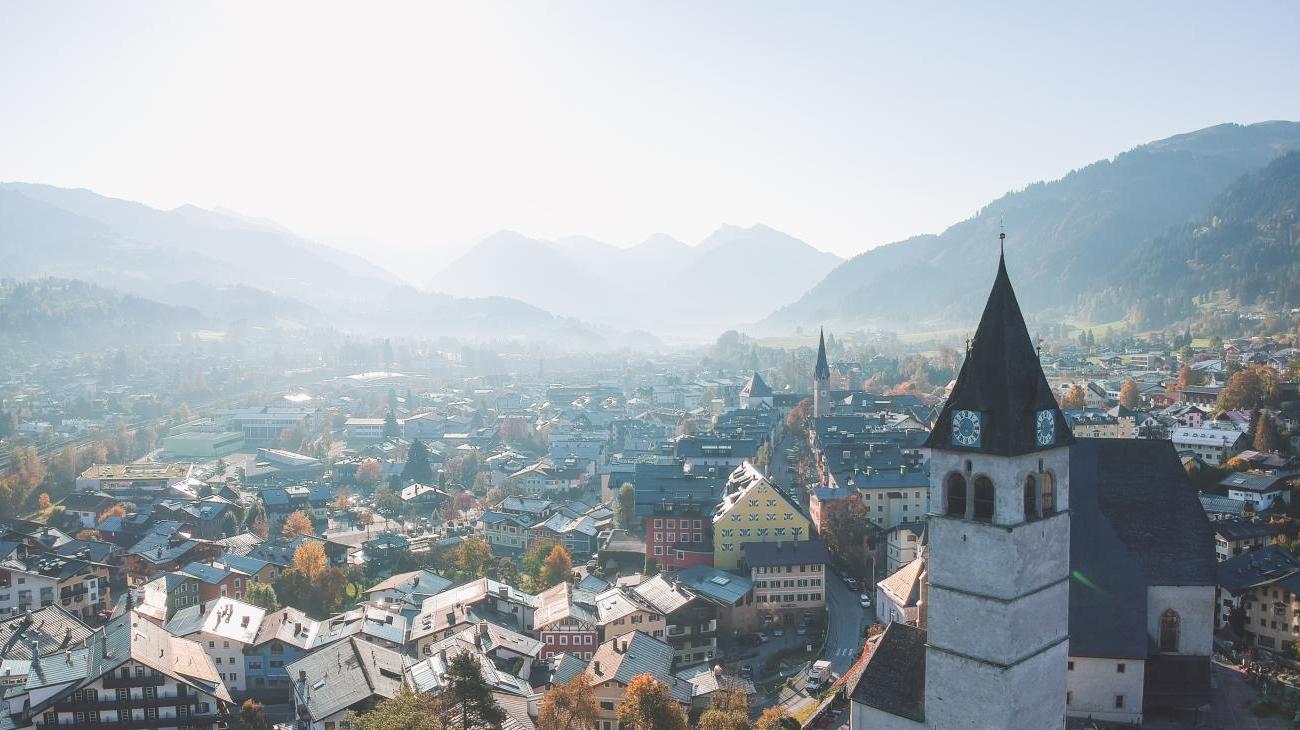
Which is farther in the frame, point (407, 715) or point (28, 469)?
point (28, 469)

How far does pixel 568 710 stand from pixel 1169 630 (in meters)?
22.2

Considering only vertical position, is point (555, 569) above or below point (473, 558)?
below

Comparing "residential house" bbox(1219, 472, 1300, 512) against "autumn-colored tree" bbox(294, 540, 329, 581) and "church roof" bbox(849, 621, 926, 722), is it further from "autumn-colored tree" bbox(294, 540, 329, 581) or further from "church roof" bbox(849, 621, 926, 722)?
"autumn-colored tree" bbox(294, 540, 329, 581)

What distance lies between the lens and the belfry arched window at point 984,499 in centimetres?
2128

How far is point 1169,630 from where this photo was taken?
31891 mm

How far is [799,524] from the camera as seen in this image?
59375mm

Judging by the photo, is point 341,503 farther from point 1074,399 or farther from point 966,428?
point 966,428

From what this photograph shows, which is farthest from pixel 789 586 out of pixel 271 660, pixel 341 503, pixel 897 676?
pixel 341 503

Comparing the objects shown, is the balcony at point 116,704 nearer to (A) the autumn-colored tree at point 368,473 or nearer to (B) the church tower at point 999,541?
(B) the church tower at point 999,541

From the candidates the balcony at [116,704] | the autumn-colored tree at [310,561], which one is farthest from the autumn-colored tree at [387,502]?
the balcony at [116,704]

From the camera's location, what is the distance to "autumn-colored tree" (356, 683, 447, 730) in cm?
2847

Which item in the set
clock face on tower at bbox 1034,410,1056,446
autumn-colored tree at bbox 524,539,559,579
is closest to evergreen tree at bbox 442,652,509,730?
clock face on tower at bbox 1034,410,1056,446

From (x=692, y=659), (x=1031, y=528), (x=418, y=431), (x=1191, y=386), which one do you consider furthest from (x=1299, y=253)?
(x=1031, y=528)

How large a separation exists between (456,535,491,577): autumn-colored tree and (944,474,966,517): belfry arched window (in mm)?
48215
